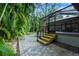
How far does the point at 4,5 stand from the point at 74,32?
112 cm

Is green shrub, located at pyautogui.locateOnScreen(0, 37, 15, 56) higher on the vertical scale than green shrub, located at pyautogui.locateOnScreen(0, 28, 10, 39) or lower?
lower

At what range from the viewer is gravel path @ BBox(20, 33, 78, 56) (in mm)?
2842

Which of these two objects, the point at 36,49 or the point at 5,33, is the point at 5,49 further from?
the point at 36,49

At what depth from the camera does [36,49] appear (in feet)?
9.42

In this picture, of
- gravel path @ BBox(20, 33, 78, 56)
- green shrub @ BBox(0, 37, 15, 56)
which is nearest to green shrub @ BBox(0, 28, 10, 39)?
green shrub @ BBox(0, 37, 15, 56)

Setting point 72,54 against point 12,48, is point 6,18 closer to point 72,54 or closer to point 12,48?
point 12,48

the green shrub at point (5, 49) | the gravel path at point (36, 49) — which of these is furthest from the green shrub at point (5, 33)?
the gravel path at point (36, 49)

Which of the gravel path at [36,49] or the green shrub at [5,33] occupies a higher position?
the green shrub at [5,33]

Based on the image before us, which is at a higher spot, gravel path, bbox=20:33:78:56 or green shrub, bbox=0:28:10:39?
green shrub, bbox=0:28:10:39

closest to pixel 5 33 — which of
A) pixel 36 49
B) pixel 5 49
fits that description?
pixel 5 49

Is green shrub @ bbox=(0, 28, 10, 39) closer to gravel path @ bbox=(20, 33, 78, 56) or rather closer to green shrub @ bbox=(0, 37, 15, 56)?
green shrub @ bbox=(0, 37, 15, 56)

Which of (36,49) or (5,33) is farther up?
(5,33)

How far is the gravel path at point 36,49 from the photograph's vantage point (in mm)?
2842

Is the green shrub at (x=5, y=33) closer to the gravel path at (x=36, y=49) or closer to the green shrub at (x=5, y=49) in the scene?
the green shrub at (x=5, y=49)
